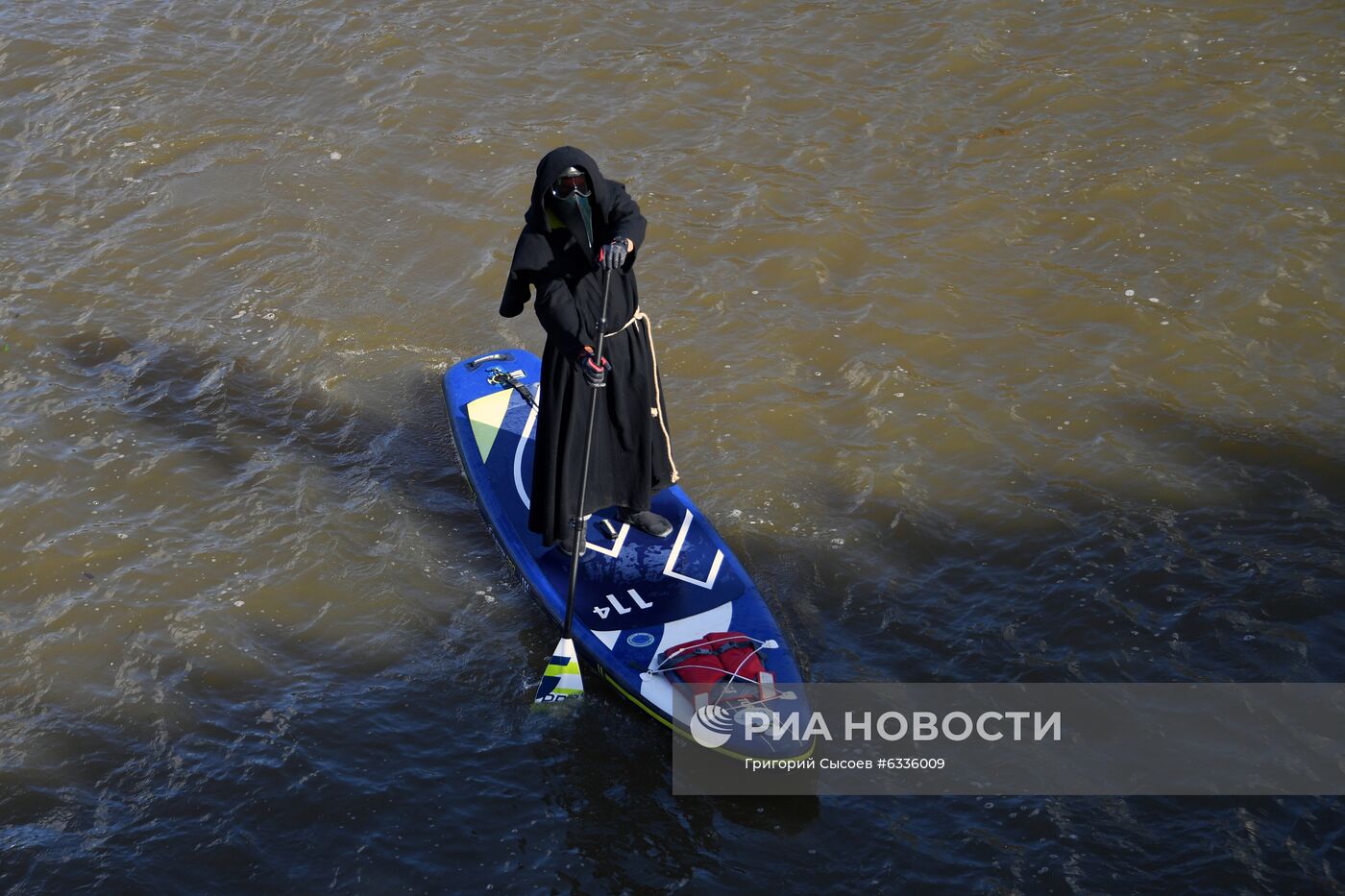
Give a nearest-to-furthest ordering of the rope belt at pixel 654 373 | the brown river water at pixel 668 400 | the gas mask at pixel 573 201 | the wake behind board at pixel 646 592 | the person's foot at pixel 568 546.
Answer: the brown river water at pixel 668 400
the wake behind board at pixel 646 592
the gas mask at pixel 573 201
the rope belt at pixel 654 373
the person's foot at pixel 568 546

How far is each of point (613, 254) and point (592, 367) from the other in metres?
0.58

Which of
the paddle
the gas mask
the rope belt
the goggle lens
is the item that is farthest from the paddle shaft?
the goggle lens

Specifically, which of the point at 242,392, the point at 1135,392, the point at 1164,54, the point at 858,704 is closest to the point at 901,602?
the point at 858,704

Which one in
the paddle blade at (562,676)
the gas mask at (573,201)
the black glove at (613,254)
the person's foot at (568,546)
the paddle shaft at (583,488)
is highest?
the gas mask at (573,201)

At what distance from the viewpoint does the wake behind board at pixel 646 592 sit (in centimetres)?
568

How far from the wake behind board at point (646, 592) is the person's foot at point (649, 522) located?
40 millimetres

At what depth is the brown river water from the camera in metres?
5.58

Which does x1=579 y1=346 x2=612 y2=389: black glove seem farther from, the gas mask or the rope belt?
the gas mask

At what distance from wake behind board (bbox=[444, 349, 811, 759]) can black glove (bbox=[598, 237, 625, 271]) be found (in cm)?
95

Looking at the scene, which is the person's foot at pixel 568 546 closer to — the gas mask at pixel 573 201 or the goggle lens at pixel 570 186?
the gas mask at pixel 573 201

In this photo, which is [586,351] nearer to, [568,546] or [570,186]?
[570,186]

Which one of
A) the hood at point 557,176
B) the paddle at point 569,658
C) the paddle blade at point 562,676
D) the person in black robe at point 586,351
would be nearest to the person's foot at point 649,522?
the person in black robe at point 586,351

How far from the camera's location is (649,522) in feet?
22.5

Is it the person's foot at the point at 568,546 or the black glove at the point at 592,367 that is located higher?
the black glove at the point at 592,367
